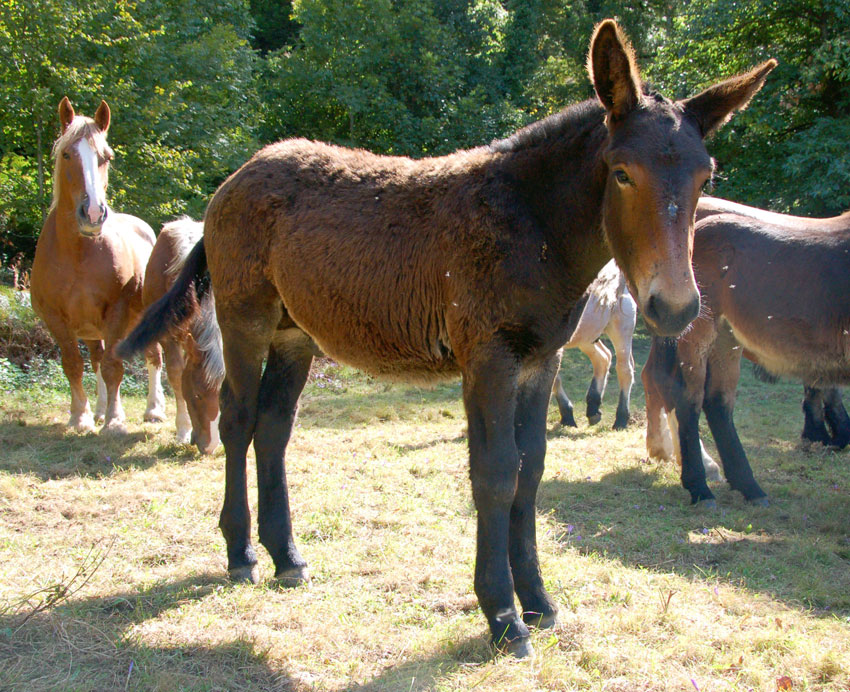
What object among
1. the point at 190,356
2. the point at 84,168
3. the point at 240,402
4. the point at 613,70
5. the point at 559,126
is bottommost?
the point at 240,402

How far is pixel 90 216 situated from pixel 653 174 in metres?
5.69

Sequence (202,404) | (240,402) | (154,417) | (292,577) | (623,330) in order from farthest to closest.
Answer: (623,330) < (154,417) < (202,404) < (240,402) < (292,577)

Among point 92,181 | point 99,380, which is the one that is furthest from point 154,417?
point 92,181

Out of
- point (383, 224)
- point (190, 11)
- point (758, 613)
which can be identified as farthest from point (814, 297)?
point (190, 11)

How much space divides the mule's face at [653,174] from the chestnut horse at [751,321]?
8.59 ft

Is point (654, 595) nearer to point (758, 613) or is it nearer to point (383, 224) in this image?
point (758, 613)

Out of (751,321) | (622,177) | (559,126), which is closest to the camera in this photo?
(622,177)

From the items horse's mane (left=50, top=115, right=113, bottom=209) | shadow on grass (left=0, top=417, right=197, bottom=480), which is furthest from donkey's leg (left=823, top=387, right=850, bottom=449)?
horse's mane (left=50, top=115, right=113, bottom=209)

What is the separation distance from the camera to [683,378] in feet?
19.1

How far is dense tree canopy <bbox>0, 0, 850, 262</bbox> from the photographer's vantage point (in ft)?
39.2

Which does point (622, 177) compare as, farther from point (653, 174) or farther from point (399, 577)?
point (399, 577)

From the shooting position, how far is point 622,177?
2820mm

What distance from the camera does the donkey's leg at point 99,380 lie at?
8.41 m

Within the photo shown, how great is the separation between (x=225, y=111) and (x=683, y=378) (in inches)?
484
